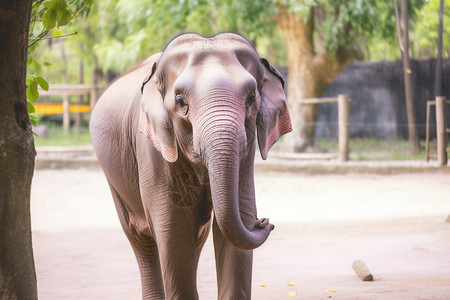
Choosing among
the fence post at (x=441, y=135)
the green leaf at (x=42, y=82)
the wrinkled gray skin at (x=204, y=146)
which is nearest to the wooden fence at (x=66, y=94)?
the fence post at (x=441, y=135)

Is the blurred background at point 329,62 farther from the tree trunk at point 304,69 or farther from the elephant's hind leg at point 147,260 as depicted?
the elephant's hind leg at point 147,260

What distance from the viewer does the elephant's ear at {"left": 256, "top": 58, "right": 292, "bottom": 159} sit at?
4.14 metres

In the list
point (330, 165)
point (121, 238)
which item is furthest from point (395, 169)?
point (121, 238)

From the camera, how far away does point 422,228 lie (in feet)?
29.8

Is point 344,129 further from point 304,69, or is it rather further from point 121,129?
point 121,129

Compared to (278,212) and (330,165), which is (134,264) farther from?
(330,165)

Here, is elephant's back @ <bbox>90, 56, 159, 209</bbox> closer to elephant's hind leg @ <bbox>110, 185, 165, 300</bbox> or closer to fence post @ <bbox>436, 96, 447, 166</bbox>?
elephant's hind leg @ <bbox>110, 185, 165, 300</bbox>

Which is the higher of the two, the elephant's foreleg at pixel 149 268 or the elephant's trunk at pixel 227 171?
the elephant's trunk at pixel 227 171

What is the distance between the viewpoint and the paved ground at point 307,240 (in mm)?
6281

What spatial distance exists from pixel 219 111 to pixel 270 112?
22.4 inches

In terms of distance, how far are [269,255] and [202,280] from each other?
1302 mm

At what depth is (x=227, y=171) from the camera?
11.7ft

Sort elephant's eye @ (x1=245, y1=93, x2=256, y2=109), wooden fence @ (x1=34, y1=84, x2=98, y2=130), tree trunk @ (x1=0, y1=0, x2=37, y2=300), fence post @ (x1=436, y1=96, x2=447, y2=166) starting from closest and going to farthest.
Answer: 1. tree trunk @ (x1=0, y1=0, x2=37, y2=300)
2. elephant's eye @ (x1=245, y1=93, x2=256, y2=109)
3. fence post @ (x1=436, y1=96, x2=447, y2=166)
4. wooden fence @ (x1=34, y1=84, x2=98, y2=130)

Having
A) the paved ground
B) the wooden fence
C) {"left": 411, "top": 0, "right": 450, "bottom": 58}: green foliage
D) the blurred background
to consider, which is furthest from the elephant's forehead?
{"left": 411, "top": 0, "right": 450, "bottom": 58}: green foliage
